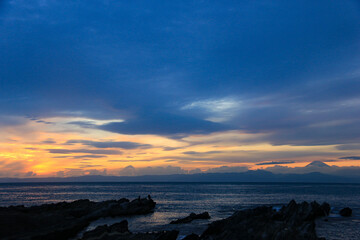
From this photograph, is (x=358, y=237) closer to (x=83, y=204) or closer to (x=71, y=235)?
(x=71, y=235)

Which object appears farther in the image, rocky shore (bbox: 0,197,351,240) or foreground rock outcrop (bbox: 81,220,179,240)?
foreground rock outcrop (bbox: 81,220,179,240)

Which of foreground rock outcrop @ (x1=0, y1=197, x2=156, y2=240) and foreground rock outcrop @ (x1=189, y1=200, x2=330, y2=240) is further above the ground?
foreground rock outcrop @ (x1=189, y1=200, x2=330, y2=240)

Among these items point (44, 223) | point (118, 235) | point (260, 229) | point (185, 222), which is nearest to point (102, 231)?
point (118, 235)

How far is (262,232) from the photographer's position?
28250 mm

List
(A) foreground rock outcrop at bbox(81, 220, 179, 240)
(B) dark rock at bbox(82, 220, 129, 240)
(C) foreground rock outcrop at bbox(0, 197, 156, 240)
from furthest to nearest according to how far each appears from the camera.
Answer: (C) foreground rock outcrop at bbox(0, 197, 156, 240) → (B) dark rock at bbox(82, 220, 129, 240) → (A) foreground rock outcrop at bbox(81, 220, 179, 240)

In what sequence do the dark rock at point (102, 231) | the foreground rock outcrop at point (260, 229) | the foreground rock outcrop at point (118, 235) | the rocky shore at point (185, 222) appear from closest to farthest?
1. the foreground rock outcrop at point (260, 229)
2. the rocky shore at point (185, 222)
3. the foreground rock outcrop at point (118, 235)
4. the dark rock at point (102, 231)

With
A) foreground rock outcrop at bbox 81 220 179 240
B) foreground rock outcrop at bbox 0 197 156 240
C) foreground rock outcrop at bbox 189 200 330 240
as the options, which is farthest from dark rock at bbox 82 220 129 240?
foreground rock outcrop at bbox 189 200 330 240

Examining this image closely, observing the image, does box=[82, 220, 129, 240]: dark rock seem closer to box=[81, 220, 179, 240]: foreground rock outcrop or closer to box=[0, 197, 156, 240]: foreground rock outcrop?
box=[81, 220, 179, 240]: foreground rock outcrop

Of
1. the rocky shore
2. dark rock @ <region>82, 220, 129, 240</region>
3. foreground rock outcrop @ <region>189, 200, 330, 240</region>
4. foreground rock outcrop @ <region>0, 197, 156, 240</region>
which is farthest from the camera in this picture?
foreground rock outcrop @ <region>0, 197, 156, 240</region>

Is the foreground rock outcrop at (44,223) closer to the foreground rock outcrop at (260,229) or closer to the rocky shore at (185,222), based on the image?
the rocky shore at (185,222)

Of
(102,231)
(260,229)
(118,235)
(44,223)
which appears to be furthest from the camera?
(44,223)

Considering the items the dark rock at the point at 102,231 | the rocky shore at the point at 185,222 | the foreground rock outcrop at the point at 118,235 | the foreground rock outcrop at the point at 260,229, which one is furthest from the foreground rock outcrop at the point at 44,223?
the foreground rock outcrop at the point at 260,229

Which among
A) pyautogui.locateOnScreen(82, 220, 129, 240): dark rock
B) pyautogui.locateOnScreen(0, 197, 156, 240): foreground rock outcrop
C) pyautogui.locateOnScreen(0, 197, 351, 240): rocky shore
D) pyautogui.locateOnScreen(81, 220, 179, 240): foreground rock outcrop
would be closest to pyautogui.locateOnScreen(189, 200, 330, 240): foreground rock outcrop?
pyautogui.locateOnScreen(0, 197, 351, 240): rocky shore

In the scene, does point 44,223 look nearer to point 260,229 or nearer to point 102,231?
point 102,231
